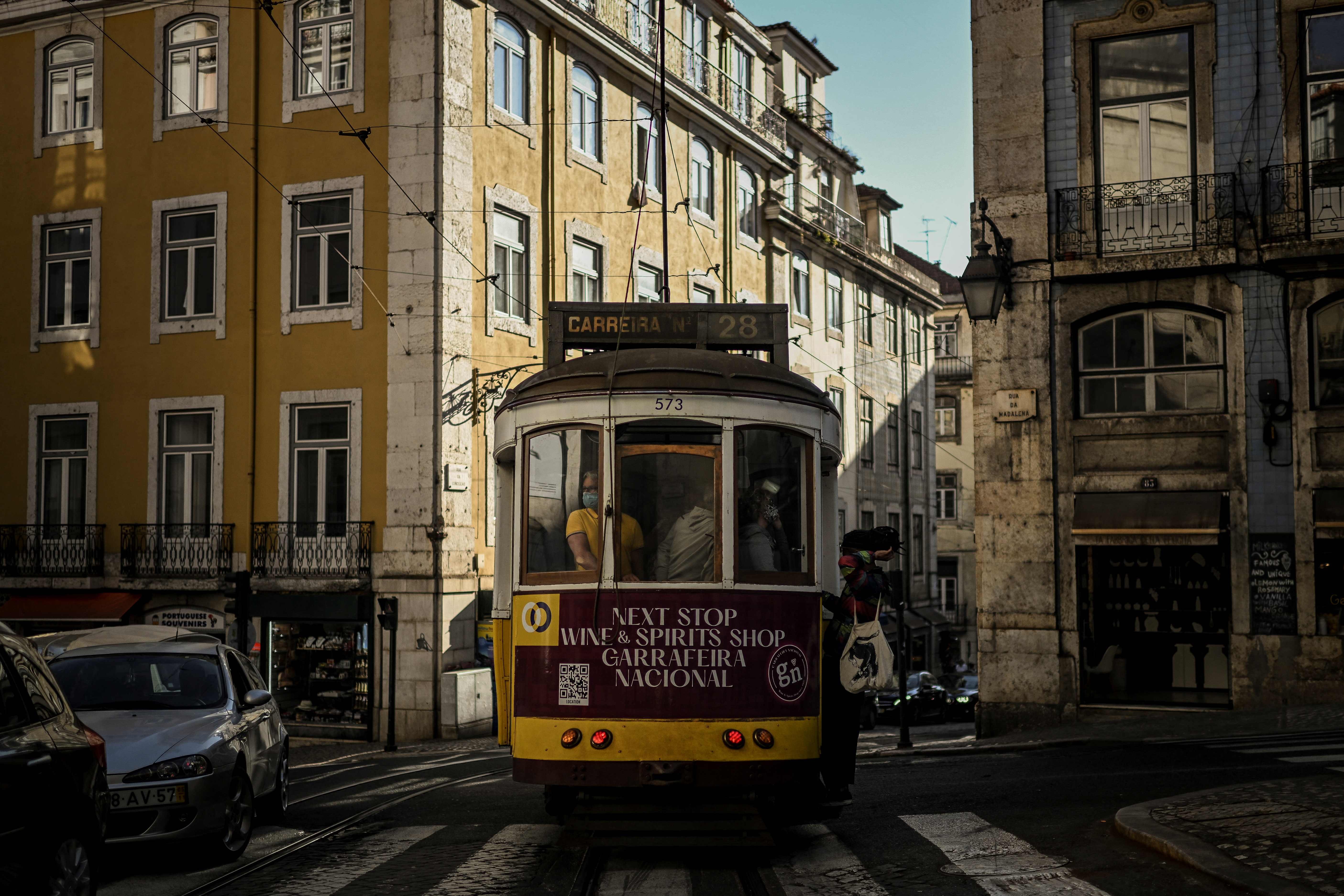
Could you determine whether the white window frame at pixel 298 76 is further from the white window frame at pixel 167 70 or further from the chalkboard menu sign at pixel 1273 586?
the chalkboard menu sign at pixel 1273 586

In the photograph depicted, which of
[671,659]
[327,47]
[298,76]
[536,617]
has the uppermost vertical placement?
[327,47]

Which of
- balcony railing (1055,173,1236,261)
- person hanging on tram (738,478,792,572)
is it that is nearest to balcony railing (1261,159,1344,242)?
balcony railing (1055,173,1236,261)

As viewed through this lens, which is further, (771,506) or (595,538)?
(771,506)

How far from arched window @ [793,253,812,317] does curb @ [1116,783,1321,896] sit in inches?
1130

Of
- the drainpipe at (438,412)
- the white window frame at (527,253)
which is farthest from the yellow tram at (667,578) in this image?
the white window frame at (527,253)

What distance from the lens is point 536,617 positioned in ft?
29.1

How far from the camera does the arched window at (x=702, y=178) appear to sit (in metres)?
32.6

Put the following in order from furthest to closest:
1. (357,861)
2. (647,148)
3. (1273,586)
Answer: (647,148) < (1273,586) < (357,861)

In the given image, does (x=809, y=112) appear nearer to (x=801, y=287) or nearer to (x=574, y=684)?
(x=801, y=287)

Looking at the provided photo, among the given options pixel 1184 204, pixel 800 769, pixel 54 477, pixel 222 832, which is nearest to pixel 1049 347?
pixel 1184 204

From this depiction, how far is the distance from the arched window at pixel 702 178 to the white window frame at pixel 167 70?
10.5 metres

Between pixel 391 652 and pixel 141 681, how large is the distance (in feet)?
40.3

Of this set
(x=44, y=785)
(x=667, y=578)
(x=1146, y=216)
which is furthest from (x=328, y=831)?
(x=1146, y=216)

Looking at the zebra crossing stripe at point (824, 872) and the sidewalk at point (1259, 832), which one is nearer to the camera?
the sidewalk at point (1259, 832)
